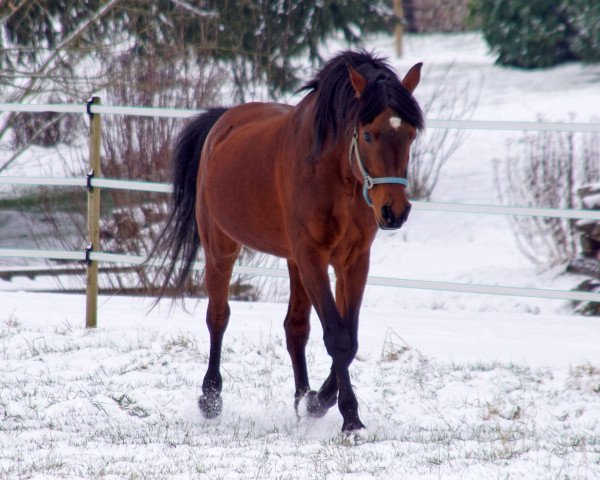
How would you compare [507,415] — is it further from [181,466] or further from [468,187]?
[468,187]

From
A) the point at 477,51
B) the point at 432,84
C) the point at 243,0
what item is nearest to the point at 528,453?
the point at 243,0

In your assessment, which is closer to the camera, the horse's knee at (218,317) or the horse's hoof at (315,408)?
the horse's hoof at (315,408)

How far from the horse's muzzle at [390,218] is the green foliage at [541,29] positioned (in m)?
14.8

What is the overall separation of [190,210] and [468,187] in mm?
9457

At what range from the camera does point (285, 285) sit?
10555mm

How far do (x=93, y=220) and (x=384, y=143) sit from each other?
3561 millimetres

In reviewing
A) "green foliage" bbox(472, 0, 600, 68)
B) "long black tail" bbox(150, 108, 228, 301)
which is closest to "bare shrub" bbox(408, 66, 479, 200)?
"green foliage" bbox(472, 0, 600, 68)

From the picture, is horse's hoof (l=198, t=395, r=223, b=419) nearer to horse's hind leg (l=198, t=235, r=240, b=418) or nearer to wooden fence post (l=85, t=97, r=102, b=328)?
horse's hind leg (l=198, t=235, r=240, b=418)

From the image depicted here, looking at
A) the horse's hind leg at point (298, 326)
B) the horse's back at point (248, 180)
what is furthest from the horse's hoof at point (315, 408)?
the horse's back at point (248, 180)

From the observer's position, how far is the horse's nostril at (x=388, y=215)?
12.3 ft

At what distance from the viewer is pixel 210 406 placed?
4.86m

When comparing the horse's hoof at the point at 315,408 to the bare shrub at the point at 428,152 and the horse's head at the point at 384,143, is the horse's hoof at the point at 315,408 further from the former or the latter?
the bare shrub at the point at 428,152

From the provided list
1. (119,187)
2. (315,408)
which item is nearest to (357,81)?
(315,408)

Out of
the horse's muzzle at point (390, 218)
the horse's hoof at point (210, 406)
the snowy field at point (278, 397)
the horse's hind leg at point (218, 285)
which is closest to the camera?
the snowy field at point (278, 397)
